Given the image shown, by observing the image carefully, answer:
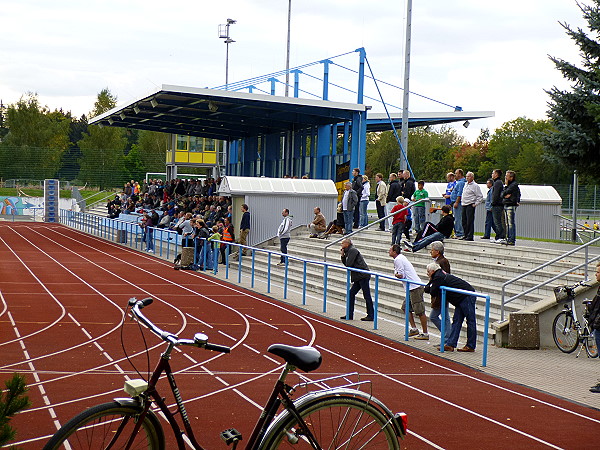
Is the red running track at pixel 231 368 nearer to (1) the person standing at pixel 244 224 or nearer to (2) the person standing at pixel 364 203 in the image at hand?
(1) the person standing at pixel 244 224

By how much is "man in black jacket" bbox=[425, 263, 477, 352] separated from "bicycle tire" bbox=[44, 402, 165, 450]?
26.7 ft

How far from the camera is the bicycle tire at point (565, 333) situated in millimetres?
12438

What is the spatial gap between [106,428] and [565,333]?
9691 mm

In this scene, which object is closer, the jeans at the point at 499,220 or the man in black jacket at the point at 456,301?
the man in black jacket at the point at 456,301

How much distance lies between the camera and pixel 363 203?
25078 millimetres

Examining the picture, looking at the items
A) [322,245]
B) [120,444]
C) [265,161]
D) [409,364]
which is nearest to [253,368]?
[409,364]

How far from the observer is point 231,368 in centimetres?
1038

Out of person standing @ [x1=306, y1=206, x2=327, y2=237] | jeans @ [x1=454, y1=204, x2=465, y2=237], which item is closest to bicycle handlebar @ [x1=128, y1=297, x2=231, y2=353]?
jeans @ [x1=454, y1=204, x2=465, y2=237]

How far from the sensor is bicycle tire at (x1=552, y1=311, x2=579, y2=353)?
12.4 meters

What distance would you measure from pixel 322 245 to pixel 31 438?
1807cm

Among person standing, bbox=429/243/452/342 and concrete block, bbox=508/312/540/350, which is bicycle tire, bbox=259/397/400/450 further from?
concrete block, bbox=508/312/540/350

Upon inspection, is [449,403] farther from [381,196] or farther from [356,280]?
[381,196]

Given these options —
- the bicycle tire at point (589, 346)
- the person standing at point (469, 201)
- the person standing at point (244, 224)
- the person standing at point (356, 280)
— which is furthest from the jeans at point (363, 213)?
the bicycle tire at point (589, 346)

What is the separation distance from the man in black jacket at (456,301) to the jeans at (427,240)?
21.3ft
